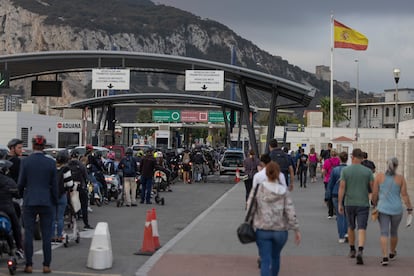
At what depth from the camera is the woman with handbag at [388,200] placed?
1092 cm

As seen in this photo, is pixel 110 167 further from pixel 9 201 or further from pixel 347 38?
pixel 347 38

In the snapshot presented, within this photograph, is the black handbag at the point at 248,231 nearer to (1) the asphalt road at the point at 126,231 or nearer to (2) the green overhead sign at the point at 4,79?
(1) the asphalt road at the point at 126,231

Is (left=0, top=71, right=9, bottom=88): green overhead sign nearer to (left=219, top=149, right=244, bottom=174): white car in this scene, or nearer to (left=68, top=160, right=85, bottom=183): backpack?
(left=219, top=149, right=244, bottom=174): white car

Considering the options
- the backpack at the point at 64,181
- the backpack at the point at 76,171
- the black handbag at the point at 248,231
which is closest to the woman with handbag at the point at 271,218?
the black handbag at the point at 248,231

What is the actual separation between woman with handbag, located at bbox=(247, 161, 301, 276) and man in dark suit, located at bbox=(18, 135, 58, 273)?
304cm

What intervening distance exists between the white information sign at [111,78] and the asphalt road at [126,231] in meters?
6.31

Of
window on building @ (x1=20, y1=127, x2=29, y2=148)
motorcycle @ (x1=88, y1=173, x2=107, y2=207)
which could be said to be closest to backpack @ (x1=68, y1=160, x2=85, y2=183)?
motorcycle @ (x1=88, y1=173, x2=107, y2=207)

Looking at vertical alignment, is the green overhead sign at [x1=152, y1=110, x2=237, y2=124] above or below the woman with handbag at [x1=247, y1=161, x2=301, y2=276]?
above

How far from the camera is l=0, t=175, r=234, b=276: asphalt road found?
10.6 m

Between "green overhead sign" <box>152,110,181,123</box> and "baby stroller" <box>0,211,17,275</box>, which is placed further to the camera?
"green overhead sign" <box>152,110,181,123</box>

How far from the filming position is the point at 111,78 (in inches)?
1297

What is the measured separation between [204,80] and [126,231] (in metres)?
18.5

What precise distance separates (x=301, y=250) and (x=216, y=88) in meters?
21.1

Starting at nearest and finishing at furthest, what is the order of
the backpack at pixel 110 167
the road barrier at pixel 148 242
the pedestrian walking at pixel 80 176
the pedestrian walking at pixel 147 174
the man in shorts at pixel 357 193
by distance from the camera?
the man in shorts at pixel 357 193 → the road barrier at pixel 148 242 → the pedestrian walking at pixel 80 176 → the pedestrian walking at pixel 147 174 → the backpack at pixel 110 167
